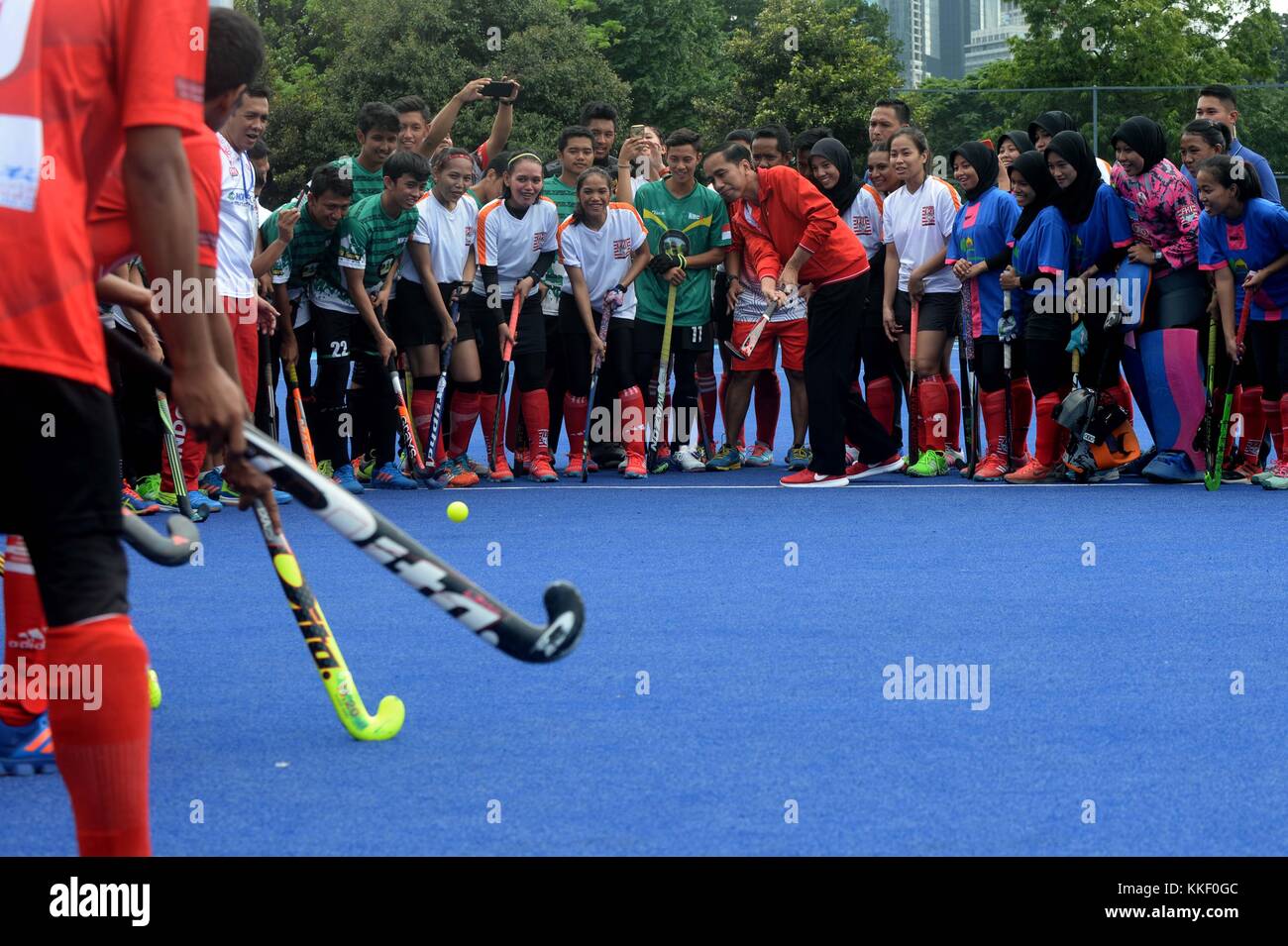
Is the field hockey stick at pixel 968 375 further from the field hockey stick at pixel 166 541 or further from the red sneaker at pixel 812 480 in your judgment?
the field hockey stick at pixel 166 541

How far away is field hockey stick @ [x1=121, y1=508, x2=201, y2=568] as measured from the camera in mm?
3756

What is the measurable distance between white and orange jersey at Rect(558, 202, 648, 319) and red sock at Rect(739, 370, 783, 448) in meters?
1.11

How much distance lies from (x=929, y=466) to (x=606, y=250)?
233cm

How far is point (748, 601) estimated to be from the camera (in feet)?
21.1

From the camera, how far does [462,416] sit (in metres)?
10.4

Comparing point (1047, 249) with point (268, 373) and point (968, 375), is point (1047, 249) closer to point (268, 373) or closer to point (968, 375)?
point (968, 375)

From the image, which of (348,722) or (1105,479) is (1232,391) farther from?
(348,722)

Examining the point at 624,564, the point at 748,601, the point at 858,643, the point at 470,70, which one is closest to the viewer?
the point at 858,643

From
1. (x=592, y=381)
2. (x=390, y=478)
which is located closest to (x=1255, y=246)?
(x=592, y=381)

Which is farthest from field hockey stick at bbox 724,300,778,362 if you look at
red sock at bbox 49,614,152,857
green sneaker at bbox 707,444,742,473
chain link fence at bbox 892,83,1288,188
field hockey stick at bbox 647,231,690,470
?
chain link fence at bbox 892,83,1288,188

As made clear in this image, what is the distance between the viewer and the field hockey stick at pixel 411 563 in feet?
10.1

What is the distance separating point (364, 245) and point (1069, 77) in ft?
92.5

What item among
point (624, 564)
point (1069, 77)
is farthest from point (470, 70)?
point (624, 564)

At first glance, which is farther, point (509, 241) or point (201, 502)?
point (509, 241)
